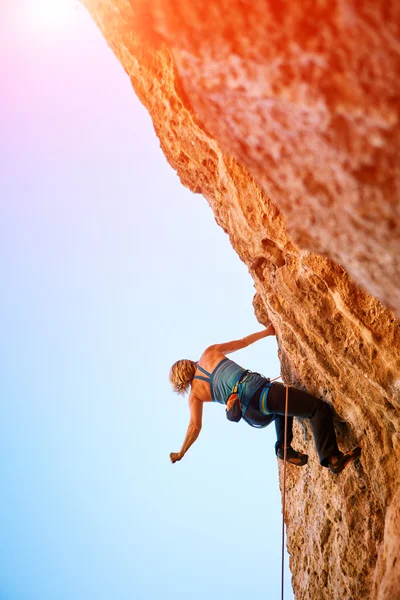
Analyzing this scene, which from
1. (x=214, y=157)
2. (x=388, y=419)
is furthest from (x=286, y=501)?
(x=214, y=157)

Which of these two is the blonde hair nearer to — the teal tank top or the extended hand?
the teal tank top

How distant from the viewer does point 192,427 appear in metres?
5.09

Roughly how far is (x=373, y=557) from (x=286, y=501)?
6.18 feet

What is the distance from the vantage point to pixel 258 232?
458 cm

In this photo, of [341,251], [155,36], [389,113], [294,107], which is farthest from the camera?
[155,36]

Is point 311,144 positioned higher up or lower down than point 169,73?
lower down

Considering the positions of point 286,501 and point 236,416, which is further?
point 286,501

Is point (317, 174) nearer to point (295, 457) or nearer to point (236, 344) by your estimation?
point (236, 344)

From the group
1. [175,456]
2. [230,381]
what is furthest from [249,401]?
[175,456]

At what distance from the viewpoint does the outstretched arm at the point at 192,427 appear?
489 centimetres

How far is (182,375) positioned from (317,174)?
3534 mm

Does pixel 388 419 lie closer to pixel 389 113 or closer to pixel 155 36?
pixel 389 113

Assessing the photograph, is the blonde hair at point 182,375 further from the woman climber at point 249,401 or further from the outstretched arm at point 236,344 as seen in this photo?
the outstretched arm at point 236,344

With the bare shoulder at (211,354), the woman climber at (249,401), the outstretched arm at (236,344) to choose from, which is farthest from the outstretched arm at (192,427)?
the outstretched arm at (236,344)
